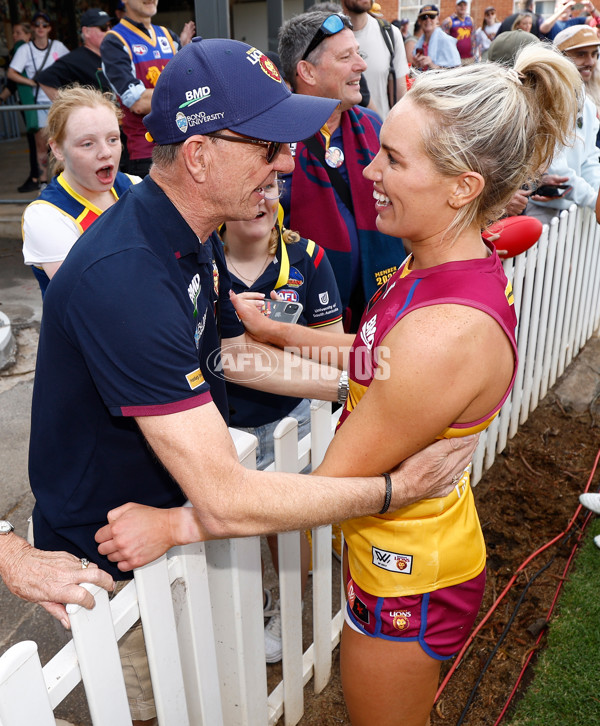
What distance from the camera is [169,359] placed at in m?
1.44

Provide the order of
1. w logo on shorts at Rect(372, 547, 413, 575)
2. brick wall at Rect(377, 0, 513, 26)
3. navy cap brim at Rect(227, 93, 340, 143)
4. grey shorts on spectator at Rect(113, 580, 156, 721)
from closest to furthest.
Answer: navy cap brim at Rect(227, 93, 340, 143)
w logo on shorts at Rect(372, 547, 413, 575)
grey shorts on spectator at Rect(113, 580, 156, 721)
brick wall at Rect(377, 0, 513, 26)

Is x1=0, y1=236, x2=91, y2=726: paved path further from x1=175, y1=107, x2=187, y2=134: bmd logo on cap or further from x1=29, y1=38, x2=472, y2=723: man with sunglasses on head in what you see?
x1=175, y1=107, x2=187, y2=134: bmd logo on cap

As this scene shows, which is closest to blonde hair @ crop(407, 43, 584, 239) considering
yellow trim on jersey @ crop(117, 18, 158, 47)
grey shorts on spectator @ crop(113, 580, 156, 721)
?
grey shorts on spectator @ crop(113, 580, 156, 721)

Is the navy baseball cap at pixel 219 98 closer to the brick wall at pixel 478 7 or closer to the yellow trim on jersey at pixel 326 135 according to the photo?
the yellow trim on jersey at pixel 326 135

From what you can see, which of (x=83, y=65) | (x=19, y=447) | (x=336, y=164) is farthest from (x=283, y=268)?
(x=83, y=65)

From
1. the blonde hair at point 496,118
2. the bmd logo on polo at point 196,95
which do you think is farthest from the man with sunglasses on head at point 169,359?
the blonde hair at point 496,118

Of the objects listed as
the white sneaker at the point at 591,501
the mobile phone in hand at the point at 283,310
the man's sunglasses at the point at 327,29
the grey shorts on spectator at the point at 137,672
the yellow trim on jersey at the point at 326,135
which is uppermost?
the man's sunglasses at the point at 327,29

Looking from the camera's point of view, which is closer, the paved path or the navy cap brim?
the navy cap brim

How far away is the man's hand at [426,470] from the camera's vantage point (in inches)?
69.0

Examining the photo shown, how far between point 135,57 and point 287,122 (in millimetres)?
4243

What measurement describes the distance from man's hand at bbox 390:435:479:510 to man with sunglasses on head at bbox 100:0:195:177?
4.28 m

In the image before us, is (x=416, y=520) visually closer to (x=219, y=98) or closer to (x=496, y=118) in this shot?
(x=496, y=118)

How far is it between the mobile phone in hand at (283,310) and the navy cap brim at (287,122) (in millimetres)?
991

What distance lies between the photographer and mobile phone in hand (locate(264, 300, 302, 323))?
267cm
